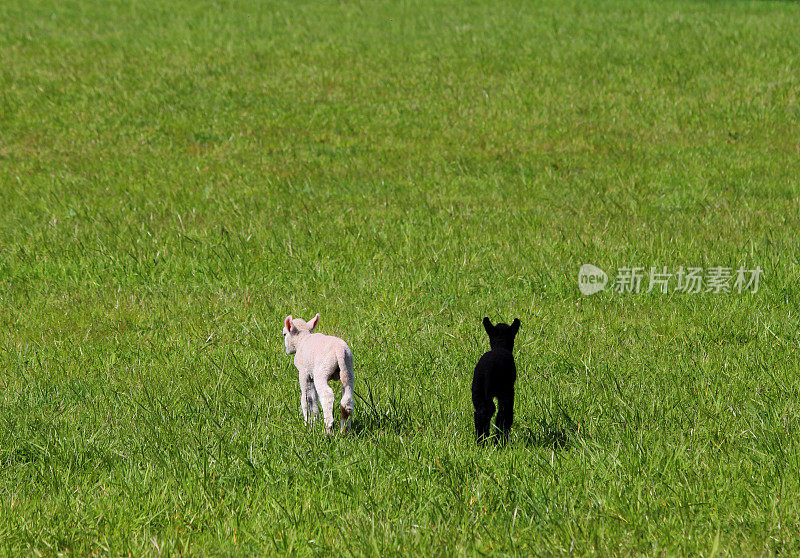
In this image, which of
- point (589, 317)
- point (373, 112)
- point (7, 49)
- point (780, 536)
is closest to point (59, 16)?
point (7, 49)

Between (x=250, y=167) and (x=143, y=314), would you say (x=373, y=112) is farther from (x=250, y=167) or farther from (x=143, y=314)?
(x=143, y=314)

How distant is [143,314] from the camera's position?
6559mm

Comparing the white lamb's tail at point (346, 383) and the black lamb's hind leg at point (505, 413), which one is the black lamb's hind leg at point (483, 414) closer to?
the black lamb's hind leg at point (505, 413)

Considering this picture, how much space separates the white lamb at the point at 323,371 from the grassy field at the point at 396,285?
0.72 feet

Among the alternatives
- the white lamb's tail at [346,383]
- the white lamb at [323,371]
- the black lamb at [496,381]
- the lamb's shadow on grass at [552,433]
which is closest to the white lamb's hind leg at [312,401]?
the white lamb at [323,371]

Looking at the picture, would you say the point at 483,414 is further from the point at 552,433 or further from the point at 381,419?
the point at 381,419

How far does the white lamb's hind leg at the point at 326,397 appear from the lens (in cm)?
361

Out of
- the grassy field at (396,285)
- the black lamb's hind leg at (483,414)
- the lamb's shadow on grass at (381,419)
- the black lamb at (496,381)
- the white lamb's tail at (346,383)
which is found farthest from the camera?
the lamb's shadow on grass at (381,419)

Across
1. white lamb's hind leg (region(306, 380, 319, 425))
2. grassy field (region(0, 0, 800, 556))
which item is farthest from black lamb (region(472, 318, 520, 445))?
white lamb's hind leg (region(306, 380, 319, 425))

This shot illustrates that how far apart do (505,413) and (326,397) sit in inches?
33.6

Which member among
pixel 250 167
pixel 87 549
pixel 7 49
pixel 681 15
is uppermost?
pixel 681 15

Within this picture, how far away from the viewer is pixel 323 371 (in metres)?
3.63

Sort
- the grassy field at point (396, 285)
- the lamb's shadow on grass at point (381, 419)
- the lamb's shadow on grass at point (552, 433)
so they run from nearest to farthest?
the grassy field at point (396, 285), the lamb's shadow on grass at point (552, 433), the lamb's shadow on grass at point (381, 419)

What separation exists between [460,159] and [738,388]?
785cm
